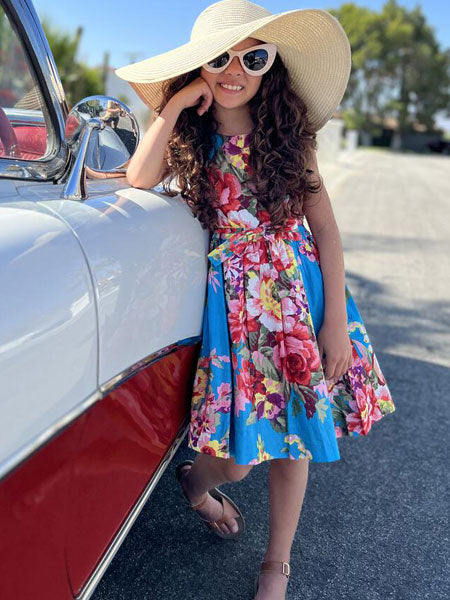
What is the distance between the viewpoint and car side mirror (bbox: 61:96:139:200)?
1.27 meters

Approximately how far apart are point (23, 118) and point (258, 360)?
2.76 feet

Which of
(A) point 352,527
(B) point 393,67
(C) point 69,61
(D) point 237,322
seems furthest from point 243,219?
(B) point 393,67

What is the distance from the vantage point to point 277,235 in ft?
5.35

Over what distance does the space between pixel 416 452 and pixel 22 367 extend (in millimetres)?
2017

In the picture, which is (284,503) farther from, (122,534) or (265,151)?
(265,151)

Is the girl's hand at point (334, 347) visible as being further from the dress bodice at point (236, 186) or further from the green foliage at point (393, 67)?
the green foliage at point (393, 67)

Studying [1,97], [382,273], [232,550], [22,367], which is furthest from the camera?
[382,273]

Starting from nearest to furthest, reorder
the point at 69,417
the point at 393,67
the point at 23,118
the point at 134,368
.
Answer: the point at 69,417, the point at 134,368, the point at 23,118, the point at 393,67

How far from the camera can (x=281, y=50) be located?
1662 mm

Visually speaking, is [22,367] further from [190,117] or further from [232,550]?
[232,550]

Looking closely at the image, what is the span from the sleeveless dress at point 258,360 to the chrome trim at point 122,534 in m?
0.09

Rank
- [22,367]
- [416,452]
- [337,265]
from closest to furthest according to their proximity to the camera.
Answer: [22,367]
[337,265]
[416,452]

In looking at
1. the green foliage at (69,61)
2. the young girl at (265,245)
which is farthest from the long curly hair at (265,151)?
the green foliage at (69,61)

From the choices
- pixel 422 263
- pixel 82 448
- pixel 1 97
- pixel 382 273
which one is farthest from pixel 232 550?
pixel 422 263
